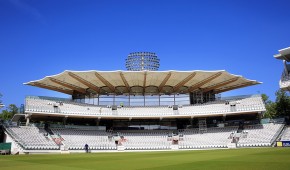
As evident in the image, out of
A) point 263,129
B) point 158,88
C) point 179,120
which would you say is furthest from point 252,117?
point 158,88

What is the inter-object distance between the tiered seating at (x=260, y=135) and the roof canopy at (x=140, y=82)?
8.85m

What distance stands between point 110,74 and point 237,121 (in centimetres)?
2563

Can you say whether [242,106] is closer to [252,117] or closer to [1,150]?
[252,117]

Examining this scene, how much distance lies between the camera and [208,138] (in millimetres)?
49375

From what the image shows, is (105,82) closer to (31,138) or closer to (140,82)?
(140,82)

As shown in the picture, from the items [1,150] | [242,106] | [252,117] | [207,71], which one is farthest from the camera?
[252,117]

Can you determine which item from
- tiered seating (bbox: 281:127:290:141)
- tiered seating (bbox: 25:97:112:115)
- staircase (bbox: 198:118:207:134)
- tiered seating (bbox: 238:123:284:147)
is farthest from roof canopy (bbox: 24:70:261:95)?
tiered seating (bbox: 281:127:290:141)

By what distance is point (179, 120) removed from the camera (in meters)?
57.4

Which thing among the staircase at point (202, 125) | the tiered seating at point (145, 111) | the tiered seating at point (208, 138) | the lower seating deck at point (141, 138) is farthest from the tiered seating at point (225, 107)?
the tiered seating at point (208, 138)

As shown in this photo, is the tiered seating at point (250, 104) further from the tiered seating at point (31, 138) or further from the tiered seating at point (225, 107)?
the tiered seating at point (31, 138)

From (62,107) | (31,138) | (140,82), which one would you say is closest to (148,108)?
(140,82)

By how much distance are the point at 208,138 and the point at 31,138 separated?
1148 inches

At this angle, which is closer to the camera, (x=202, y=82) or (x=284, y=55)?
(x=284, y=55)

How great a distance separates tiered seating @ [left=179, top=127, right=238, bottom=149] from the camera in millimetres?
47125
